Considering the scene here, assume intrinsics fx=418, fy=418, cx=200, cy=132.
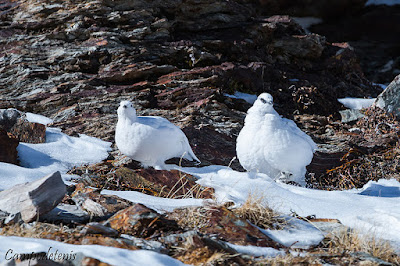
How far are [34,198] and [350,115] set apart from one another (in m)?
7.25

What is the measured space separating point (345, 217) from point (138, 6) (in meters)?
6.82

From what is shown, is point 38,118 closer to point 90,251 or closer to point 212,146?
point 212,146

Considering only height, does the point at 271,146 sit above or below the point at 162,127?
below

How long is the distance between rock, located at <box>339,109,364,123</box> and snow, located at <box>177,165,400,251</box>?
4677 millimetres

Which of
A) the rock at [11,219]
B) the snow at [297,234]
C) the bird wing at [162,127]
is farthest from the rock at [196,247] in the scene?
the bird wing at [162,127]

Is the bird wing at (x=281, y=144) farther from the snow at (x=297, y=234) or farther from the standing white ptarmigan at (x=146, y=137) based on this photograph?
the snow at (x=297, y=234)

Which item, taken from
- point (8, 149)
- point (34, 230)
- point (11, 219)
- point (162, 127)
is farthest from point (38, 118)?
point (34, 230)

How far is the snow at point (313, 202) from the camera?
10.6ft

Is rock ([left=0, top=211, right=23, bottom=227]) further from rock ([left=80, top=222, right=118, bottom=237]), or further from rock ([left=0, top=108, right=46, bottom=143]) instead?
rock ([left=0, top=108, right=46, bottom=143])

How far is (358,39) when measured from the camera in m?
14.9

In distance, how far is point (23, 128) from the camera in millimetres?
5895

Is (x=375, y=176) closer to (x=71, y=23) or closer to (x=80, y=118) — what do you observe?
(x=80, y=118)

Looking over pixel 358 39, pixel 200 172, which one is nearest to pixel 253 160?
pixel 200 172

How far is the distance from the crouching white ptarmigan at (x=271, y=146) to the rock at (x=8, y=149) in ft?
8.28
